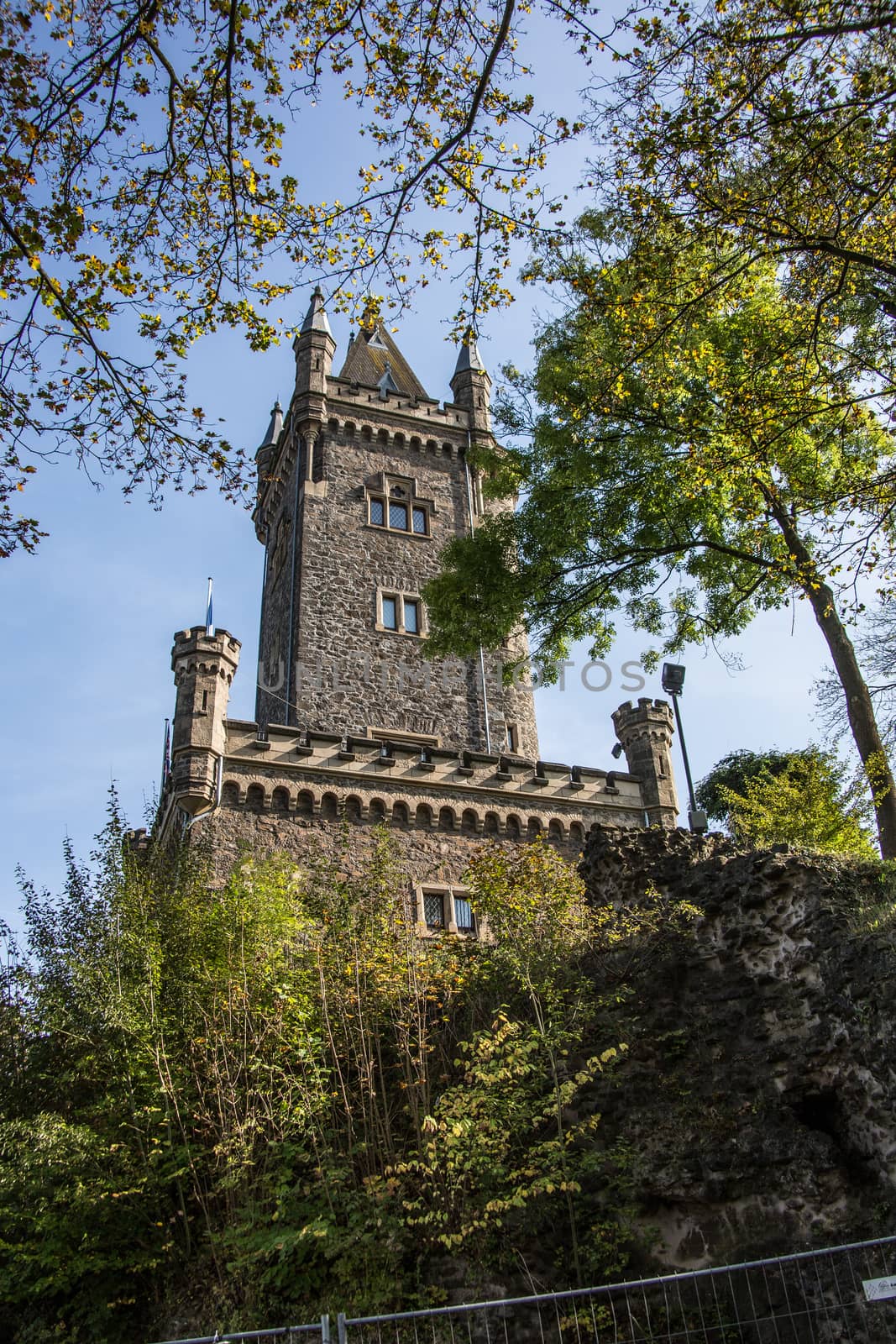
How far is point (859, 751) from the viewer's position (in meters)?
12.5

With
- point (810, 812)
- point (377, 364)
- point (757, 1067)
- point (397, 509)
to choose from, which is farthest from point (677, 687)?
point (377, 364)

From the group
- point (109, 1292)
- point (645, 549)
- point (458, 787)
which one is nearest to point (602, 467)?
point (645, 549)

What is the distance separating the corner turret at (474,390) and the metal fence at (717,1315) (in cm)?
2365

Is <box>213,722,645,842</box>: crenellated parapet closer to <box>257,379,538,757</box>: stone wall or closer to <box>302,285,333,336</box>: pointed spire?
<box>257,379,538,757</box>: stone wall

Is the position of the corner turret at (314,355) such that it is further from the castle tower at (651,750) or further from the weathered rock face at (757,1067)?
the weathered rock face at (757,1067)

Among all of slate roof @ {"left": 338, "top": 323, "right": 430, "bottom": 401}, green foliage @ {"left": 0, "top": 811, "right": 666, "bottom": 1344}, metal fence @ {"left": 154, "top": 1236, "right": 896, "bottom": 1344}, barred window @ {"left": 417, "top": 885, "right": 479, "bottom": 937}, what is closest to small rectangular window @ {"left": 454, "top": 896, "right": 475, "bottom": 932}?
barred window @ {"left": 417, "top": 885, "right": 479, "bottom": 937}

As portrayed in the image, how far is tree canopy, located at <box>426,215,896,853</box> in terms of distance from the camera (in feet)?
35.4

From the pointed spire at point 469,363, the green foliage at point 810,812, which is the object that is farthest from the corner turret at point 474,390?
the green foliage at point 810,812

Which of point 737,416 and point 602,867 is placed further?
point 602,867

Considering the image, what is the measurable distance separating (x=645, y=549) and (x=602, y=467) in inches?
51.7

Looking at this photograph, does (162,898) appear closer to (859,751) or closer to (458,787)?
(458,787)

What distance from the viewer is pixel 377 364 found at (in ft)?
105

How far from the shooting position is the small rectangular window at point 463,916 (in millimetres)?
17603

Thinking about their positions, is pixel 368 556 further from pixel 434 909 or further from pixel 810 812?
pixel 810 812
